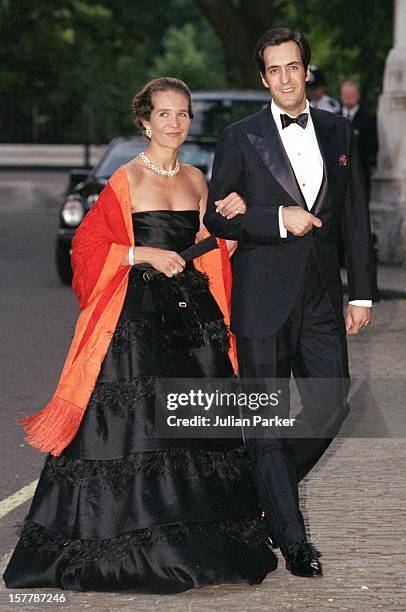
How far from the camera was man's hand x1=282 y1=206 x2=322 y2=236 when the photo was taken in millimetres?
5137

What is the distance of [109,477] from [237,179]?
3.81 feet

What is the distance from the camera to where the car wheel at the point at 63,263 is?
1532cm

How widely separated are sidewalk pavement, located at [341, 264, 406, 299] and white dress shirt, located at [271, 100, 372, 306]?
29.6 feet

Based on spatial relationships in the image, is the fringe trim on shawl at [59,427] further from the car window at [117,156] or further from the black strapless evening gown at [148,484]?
the car window at [117,156]

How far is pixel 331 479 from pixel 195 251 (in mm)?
1882

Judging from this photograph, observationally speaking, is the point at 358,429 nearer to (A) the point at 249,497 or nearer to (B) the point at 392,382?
(B) the point at 392,382

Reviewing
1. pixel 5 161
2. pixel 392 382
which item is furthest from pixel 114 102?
pixel 392 382

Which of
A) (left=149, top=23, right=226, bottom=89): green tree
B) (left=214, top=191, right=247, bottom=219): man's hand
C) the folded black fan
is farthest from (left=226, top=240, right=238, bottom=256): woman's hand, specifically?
(left=149, top=23, right=226, bottom=89): green tree

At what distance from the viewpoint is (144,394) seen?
532 cm

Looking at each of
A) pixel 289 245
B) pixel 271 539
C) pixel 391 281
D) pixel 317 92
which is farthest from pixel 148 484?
pixel 317 92

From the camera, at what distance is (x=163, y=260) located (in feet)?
17.4

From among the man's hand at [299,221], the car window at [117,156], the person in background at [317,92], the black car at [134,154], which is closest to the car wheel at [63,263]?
the black car at [134,154]

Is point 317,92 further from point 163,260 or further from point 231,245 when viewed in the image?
point 163,260

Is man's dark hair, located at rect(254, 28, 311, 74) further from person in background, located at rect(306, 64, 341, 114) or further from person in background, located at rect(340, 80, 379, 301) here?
person in background, located at rect(340, 80, 379, 301)
